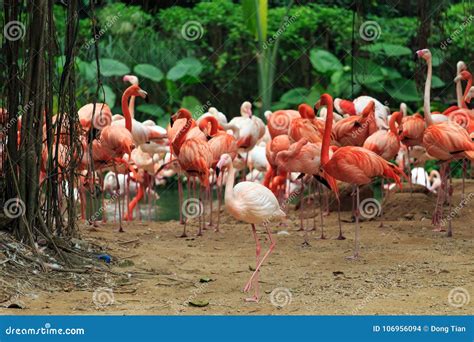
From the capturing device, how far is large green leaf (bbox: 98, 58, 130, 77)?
1571 centimetres

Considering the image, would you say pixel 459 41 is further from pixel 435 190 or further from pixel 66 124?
pixel 66 124

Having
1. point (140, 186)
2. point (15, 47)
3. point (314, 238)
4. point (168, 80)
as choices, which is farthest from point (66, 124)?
point (168, 80)

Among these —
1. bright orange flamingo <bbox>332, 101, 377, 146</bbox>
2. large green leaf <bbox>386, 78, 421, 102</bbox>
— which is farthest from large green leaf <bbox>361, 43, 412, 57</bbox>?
bright orange flamingo <bbox>332, 101, 377, 146</bbox>

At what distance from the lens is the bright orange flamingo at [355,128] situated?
8.24 m

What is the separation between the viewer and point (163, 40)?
17109 mm

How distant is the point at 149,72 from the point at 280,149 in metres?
8.00

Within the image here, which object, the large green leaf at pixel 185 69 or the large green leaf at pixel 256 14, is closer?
the large green leaf at pixel 256 14

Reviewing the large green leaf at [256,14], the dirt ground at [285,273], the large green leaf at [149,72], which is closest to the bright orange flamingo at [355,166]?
the dirt ground at [285,273]

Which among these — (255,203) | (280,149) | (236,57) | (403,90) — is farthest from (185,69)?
(255,203)

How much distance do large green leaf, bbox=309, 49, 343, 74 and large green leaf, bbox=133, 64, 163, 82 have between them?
104 inches

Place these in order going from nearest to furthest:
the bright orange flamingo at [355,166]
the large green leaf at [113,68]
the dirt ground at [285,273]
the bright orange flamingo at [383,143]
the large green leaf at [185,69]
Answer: the dirt ground at [285,273] → the bright orange flamingo at [355,166] → the bright orange flamingo at [383,143] → the large green leaf at [113,68] → the large green leaf at [185,69]

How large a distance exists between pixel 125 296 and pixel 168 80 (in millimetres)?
11263

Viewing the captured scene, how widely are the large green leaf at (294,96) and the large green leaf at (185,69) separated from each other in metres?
1.58

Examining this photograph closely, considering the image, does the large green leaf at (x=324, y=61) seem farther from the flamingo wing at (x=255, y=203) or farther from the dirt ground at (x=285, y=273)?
the flamingo wing at (x=255, y=203)
